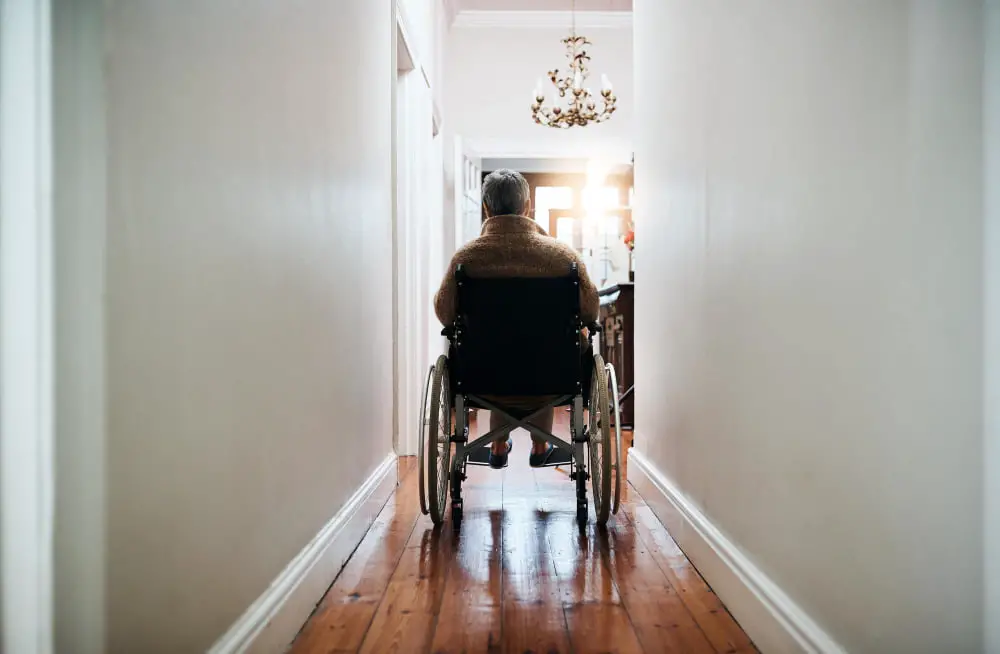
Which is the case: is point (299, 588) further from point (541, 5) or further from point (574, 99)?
point (541, 5)

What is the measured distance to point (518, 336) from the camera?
8.22ft

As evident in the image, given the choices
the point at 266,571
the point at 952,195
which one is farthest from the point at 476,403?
the point at 952,195

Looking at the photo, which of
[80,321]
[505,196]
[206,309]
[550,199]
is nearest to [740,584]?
[206,309]

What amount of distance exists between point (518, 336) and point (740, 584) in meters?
1.08

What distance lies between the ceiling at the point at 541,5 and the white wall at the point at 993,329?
5.57 meters

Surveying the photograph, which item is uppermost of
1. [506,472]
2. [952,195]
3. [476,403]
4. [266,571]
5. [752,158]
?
[752,158]

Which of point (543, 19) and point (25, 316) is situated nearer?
point (25, 316)

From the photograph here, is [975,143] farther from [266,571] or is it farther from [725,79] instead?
[266,571]

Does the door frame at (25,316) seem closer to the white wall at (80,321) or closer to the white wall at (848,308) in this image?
the white wall at (80,321)

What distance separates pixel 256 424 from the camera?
4.79 ft

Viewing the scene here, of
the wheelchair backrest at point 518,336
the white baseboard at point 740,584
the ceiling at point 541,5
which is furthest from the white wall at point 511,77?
the white baseboard at point 740,584

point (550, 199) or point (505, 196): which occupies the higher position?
point (550, 199)

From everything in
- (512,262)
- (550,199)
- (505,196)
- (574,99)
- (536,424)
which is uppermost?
(574,99)

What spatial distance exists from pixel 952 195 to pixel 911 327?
17cm
